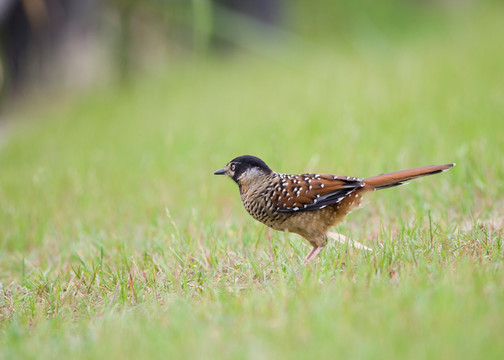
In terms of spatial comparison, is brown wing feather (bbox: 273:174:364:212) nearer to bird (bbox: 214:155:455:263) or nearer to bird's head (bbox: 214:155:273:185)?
bird (bbox: 214:155:455:263)

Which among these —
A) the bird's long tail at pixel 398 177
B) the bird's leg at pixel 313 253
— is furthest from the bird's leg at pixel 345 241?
the bird's long tail at pixel 398 177

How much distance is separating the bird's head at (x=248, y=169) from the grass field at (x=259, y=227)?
49cm

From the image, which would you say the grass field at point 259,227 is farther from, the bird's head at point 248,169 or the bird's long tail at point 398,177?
the bird's head at point 248,169

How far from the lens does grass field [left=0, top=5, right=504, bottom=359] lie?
2.78m

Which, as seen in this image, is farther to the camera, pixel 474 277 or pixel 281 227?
pixel 281 227

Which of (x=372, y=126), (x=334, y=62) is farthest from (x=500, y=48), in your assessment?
(x=372, y=126)

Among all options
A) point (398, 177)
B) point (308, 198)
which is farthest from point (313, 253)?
point (398, 177)

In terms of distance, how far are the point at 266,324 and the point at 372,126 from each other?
458 cm

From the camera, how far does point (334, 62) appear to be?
39.3 feet

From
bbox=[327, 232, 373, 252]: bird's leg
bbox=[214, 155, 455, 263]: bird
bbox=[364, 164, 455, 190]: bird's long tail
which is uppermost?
bbox=[364, 164, 455, 190]: bird's long tail

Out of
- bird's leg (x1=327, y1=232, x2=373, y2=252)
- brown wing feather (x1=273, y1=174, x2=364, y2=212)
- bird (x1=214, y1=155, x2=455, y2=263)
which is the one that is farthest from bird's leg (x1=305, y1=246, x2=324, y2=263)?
brown wing feather (x1=273, y1=174, x2=364, y2=212)

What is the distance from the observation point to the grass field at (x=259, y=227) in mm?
2779

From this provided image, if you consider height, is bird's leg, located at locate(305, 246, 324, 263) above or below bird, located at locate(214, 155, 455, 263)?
below

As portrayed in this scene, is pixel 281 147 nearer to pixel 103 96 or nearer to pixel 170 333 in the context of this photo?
pixel 170 333
